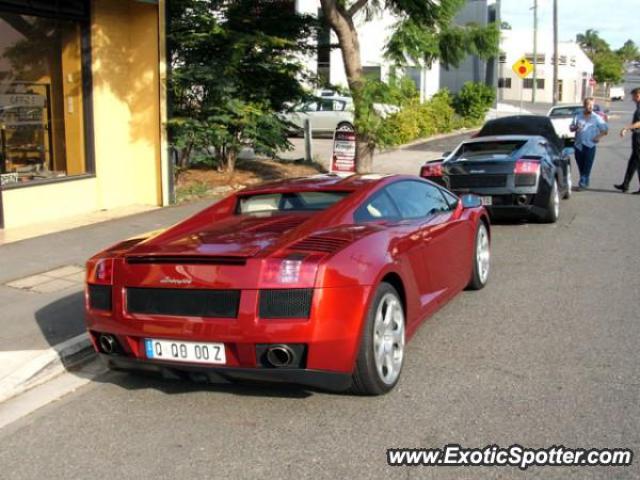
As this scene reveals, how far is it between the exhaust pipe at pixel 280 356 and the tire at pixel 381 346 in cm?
42

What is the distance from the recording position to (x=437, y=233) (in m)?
5.66

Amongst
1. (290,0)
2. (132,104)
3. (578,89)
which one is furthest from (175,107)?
(578,89)

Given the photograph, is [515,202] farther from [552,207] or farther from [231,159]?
[231,159]

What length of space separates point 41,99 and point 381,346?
25.9ft

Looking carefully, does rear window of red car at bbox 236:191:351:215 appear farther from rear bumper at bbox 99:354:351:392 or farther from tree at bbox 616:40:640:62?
tree at bbox 616:40:640:62

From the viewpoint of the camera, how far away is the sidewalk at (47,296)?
517cm

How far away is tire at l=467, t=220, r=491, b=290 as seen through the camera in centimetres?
685

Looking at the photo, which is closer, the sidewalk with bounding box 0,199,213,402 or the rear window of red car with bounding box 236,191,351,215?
the sidewalk with bounding box 0,199,213,402

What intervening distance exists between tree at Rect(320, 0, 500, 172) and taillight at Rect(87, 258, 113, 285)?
29.1ft

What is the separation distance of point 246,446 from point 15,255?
213 inches

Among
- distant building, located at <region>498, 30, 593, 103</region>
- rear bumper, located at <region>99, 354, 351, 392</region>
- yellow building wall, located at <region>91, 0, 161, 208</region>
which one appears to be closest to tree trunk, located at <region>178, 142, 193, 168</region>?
yellow building wall, located at <region>91, 0, 161, 208</region>

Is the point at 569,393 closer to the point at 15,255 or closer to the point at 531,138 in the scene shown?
the point at 15,255

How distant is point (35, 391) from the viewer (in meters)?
4.94

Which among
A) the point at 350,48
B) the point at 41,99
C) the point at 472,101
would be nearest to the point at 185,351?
the point at 41,99
